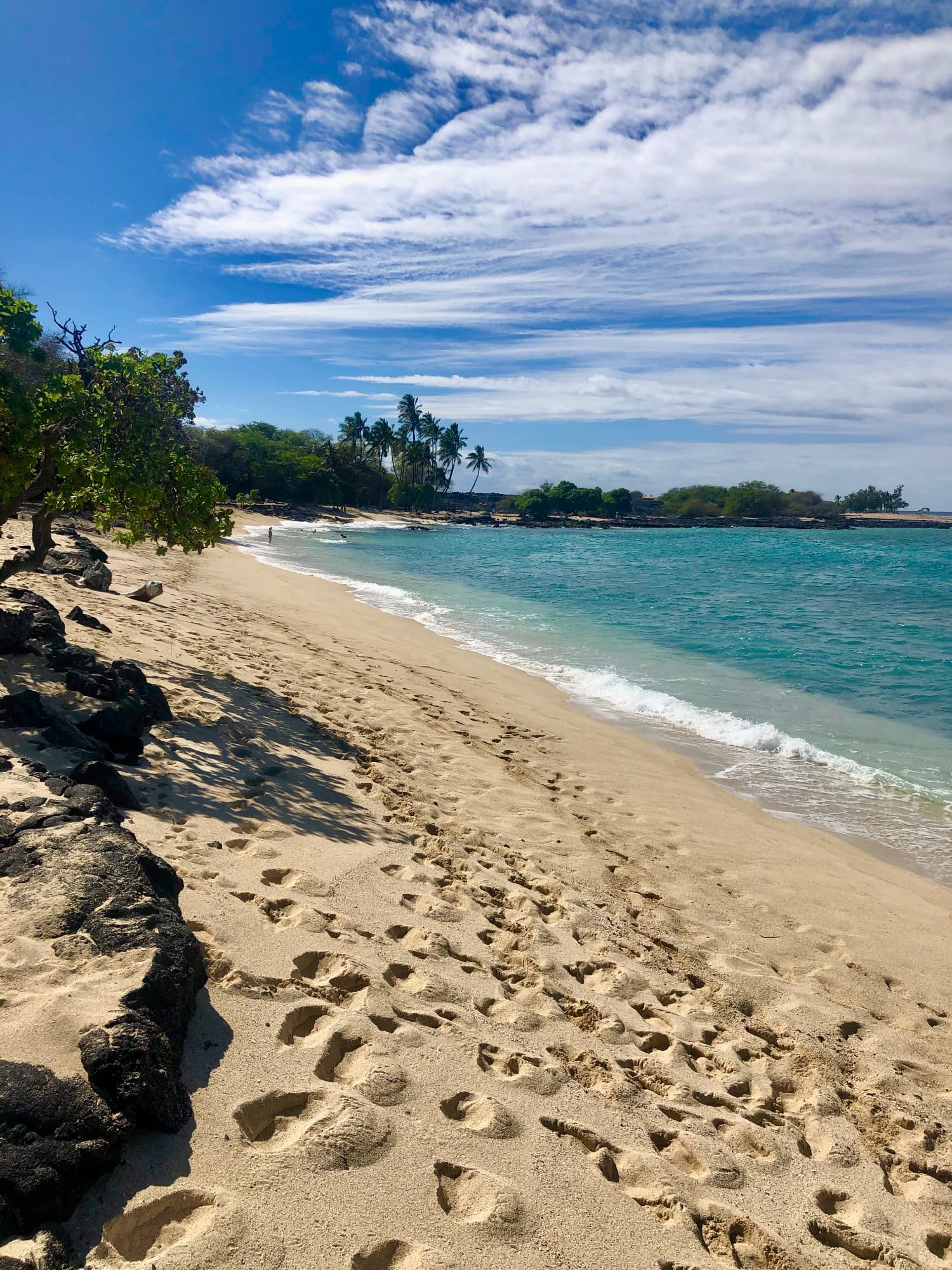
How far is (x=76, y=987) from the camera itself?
300 centimetres

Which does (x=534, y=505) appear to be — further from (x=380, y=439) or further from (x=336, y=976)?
(x=336, y=976)

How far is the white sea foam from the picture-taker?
10.1 metres

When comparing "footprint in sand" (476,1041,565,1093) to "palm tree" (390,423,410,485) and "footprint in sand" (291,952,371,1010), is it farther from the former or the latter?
"palm tree" (390,423,410,485)

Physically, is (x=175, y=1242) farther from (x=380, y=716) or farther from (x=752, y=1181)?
(x=380, y=716)

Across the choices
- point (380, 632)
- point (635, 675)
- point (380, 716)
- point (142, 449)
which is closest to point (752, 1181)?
point (380, 716)

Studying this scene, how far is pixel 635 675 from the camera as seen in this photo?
49.5 ft

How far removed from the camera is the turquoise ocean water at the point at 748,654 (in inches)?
374

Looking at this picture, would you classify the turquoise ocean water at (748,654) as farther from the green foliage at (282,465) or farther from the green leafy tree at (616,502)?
the green leafy tree at (616,502)

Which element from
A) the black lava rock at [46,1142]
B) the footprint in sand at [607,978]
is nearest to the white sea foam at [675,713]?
the footprint in sand at [607,978]

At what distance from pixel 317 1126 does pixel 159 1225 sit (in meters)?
0.66

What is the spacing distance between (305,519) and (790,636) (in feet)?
204

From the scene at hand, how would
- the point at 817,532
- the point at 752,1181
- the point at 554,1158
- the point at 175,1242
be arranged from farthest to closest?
the point at 817,532
the point at 752,1181
the point at 554,1158
the point at 175,1242

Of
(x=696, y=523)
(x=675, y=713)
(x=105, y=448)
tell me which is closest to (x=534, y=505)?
(x=696, y=523)

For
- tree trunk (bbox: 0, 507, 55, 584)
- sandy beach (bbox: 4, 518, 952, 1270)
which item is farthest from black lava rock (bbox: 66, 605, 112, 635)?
sandy beach (bbox: 4, 518, 952, 1270)
